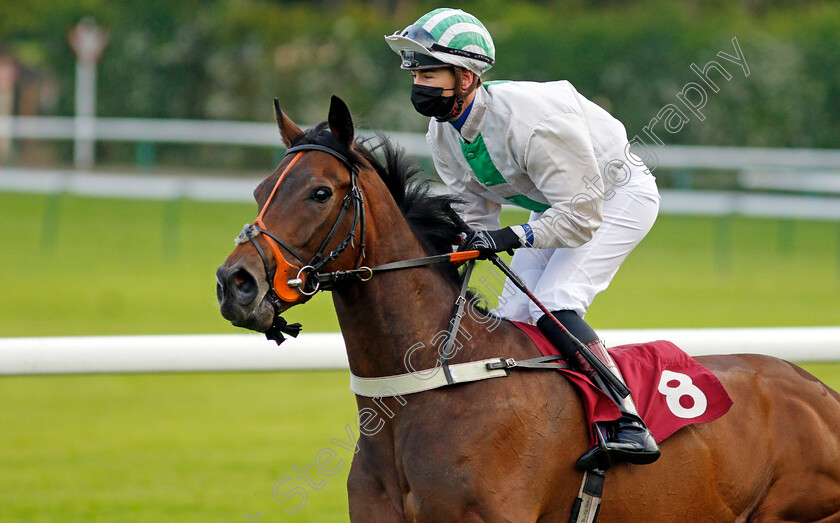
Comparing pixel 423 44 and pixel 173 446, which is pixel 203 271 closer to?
pixel 173 446

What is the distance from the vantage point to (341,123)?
9.75ft

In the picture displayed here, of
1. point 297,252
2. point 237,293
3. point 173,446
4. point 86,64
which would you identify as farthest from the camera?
point 86,64

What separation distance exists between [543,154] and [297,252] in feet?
2.69

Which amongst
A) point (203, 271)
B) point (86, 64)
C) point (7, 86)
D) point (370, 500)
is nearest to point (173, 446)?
point (370, 500)

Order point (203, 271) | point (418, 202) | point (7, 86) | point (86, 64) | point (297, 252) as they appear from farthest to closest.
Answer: point (7, 86), point (86, 64), point (203, 271), point (418, 202), point (297, 252)

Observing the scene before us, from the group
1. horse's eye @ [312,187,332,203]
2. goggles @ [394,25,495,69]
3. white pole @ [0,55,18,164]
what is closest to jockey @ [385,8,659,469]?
goggles @ [394,25,495,69]

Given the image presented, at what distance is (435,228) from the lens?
127 inches

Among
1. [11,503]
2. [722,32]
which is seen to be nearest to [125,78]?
[722,32]

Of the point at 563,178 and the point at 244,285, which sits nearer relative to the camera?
the point at 244,285

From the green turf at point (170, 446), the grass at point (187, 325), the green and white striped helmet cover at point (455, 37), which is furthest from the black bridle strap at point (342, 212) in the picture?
the green turf at point (170, 446)

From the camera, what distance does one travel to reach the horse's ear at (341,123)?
293cm

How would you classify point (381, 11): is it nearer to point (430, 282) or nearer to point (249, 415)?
point (249, 415)

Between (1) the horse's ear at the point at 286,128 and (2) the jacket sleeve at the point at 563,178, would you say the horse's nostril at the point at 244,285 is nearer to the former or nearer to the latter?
(1) the horse's ear at the point at 286,128

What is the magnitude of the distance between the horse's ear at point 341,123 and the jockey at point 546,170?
0.31m
